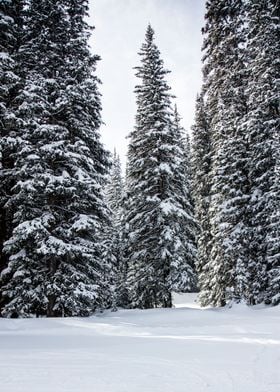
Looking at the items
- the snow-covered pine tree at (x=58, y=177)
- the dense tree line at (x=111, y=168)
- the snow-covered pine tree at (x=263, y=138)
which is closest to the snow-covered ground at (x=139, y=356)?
the snow-covered pine tree at (x=58, y=177)

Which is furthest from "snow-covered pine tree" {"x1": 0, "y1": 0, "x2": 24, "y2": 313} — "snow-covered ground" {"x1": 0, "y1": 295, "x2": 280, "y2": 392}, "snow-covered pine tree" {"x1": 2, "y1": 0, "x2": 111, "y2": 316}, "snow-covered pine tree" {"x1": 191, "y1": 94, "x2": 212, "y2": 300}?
"snow-covered pine tree" {"x1": 191, "y1": 94, "x2": 212, "y2": 300}

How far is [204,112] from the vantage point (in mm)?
31484

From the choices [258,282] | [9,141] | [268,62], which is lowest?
[258,282]

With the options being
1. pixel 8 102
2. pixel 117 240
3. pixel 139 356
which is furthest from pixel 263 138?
pixel 117 240

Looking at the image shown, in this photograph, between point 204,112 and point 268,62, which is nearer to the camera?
point 268,62

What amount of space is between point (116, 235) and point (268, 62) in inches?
839

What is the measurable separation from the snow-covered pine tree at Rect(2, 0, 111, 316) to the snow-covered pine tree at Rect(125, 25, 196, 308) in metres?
4.18

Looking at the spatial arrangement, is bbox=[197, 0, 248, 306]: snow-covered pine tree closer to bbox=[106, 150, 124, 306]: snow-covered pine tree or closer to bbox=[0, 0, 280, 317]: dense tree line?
Answer: bbox=[0, 0, 280, 317]: dense tree line

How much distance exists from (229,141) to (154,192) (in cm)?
514

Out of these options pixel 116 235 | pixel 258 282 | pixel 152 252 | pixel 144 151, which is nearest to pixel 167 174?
pixel 144 151

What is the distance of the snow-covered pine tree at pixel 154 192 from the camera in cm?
1978

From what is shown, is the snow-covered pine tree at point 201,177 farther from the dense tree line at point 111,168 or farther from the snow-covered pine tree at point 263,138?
the snow-covered pine tree at point 263,138

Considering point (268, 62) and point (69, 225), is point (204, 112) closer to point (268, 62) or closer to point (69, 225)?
point (268, 62)

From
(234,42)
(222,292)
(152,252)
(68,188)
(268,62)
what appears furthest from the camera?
(222,292)
